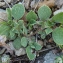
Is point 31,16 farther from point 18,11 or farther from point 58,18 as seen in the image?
point 58,18

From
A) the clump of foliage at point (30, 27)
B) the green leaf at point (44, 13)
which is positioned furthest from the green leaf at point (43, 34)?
the green leaf at point (44, 13)

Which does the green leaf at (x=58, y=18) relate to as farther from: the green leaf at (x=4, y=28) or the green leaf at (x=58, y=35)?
the green leaf at (x=4, y=28)

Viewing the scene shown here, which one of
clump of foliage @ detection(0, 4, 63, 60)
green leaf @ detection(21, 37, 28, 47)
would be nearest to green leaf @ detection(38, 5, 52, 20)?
clump of foliage @ detection(0, 4, 63, 60)

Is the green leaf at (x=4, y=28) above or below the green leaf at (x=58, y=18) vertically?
below

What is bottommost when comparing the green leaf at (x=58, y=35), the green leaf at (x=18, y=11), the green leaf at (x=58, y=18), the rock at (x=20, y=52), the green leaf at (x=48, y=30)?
the rock at (x=20, y=52)

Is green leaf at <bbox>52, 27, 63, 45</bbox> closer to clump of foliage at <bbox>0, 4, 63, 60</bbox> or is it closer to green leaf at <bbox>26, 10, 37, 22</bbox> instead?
clump of foliage at <bbox>0, 4, 63, 60</bbox>

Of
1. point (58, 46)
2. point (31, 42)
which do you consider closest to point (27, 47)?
point (31, 42)

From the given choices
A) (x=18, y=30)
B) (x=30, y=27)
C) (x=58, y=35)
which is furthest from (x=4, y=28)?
(x=58, y=35)
